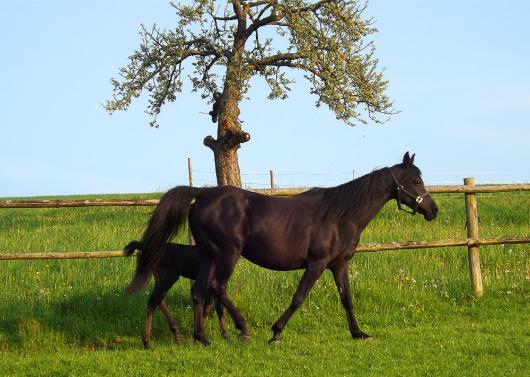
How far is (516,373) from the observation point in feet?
23.9

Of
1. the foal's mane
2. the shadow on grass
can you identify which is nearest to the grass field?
the shadow on grass

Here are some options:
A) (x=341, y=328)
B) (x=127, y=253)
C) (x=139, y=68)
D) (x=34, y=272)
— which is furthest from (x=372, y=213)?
(x=139, y=68)

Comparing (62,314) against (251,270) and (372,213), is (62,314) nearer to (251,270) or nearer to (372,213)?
(251,270)

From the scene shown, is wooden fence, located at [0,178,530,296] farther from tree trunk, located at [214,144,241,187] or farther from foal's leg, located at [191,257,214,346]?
tree trunk, located at [214,144,241,187]

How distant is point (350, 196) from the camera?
29.9ft

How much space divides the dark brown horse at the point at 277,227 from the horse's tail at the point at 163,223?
0.01m

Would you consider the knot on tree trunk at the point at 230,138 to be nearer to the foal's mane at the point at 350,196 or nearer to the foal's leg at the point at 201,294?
the foal's mane at the point at 350,196

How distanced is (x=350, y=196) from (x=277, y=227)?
1009 millimetres

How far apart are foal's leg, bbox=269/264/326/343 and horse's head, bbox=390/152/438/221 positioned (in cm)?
139

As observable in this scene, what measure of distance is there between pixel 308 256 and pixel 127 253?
2.46 m

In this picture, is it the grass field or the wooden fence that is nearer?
the grass field

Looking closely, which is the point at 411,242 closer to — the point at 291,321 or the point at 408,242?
the point at 408,242

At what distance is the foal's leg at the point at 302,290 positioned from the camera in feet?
28.7

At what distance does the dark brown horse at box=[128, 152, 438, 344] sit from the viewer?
8.86 m
